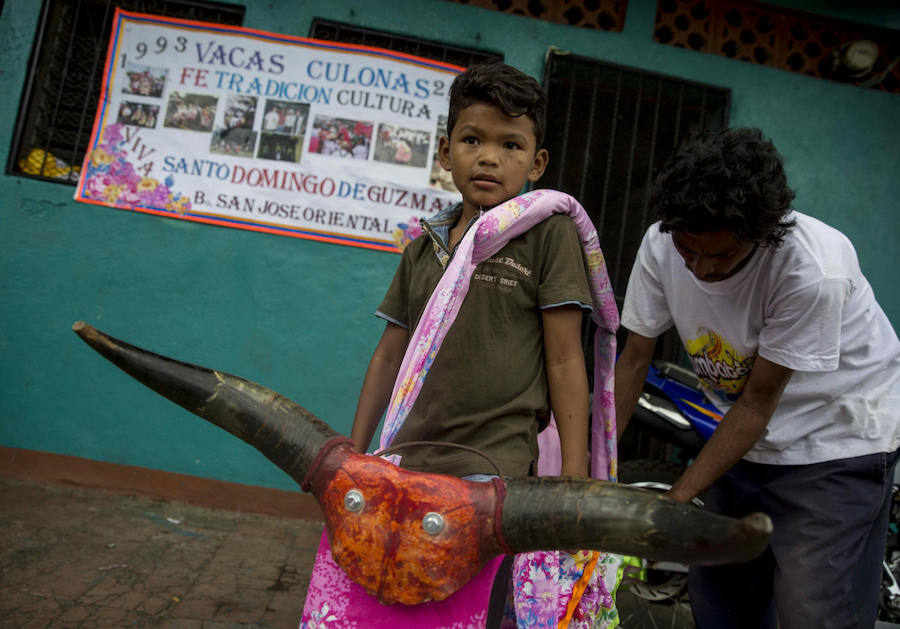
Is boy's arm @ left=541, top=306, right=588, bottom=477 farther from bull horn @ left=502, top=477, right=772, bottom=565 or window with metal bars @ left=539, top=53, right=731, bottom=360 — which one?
window with metal bars @ left=539, top=53, right=731, bottom=360

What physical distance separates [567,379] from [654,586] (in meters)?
1.97

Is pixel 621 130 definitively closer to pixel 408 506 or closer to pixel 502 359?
pixel 502 359

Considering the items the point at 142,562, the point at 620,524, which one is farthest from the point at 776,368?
the point at 142,562

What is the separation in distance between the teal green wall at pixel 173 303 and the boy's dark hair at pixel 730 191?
→ 2.41 meters

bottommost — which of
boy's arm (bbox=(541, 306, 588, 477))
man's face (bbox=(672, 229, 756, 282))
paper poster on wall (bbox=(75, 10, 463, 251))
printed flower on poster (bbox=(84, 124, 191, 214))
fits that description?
boy's arm (bbox=(541, 306, 588, 477))

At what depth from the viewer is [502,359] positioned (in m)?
1.37

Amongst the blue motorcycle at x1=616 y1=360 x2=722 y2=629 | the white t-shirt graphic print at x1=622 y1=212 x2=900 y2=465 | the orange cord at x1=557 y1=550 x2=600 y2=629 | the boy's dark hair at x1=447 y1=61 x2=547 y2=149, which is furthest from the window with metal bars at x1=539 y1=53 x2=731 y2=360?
the orange cord at x1=557 y1=550 x2=600 y2=629

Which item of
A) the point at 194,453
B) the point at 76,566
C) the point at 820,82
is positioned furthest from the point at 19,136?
the point at 820,82

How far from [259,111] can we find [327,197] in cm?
69

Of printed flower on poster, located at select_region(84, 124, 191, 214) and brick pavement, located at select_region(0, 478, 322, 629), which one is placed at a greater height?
printed flower on poster, located at select_region(84, 124, 191, 214)

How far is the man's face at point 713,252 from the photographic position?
1.62 metres

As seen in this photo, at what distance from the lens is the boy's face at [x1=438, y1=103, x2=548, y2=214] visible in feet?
4.93

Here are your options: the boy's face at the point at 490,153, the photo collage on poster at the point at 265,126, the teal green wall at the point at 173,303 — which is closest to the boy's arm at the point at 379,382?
the boy's face at the point at 490,153

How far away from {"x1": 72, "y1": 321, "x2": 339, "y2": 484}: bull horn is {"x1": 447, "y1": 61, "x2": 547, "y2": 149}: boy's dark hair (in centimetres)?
89
